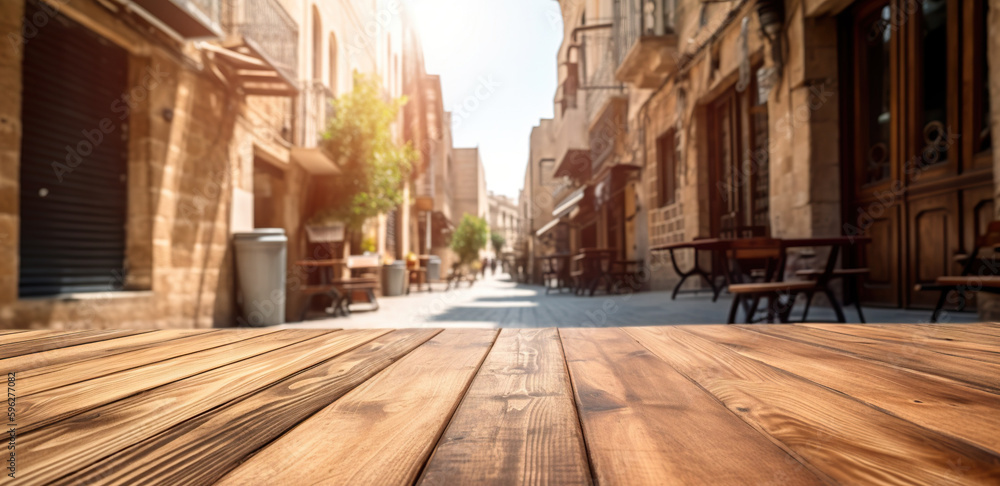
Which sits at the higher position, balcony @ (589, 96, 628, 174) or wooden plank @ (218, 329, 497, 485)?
balcony @ (589, 96, 628, 174)

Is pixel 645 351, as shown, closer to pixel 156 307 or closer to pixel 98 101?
pixel 156 307

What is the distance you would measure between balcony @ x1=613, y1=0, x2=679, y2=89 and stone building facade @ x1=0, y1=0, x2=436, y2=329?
215 inches

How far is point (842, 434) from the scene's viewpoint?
0.70m

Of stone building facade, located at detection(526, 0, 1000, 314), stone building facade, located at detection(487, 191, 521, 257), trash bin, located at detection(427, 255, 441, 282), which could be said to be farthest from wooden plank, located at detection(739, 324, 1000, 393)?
stone building facade, located at detection(487, 191, 521, 257)

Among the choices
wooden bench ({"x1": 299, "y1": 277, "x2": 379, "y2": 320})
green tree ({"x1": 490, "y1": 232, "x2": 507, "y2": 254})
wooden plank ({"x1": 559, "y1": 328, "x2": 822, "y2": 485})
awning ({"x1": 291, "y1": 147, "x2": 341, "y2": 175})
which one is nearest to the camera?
wooden plank ({"x1": 559, "y1": 328, "x2": 822, "y2": 485})

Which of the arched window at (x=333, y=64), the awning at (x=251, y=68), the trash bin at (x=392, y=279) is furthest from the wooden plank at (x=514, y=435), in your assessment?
the trash bin at (x=392, y=279)

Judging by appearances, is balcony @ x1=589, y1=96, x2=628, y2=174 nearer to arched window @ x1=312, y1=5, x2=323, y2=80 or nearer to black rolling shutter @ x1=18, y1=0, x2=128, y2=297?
arched window @ x1=312, y1=5, x2=323, y2=80

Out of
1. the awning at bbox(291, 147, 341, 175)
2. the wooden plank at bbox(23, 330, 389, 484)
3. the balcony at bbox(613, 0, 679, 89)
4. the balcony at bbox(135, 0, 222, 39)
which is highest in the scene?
the balcony at bbox(613, 0, 679, 89)

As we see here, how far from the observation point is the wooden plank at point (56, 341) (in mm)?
1418

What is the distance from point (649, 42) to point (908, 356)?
7.82 metres

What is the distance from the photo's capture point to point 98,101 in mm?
4574

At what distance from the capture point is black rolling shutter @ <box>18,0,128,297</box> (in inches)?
155

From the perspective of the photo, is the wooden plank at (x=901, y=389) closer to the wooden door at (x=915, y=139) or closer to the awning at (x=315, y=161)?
the wooden door at (x=915, y=139)

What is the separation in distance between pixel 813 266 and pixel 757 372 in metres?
4.85
